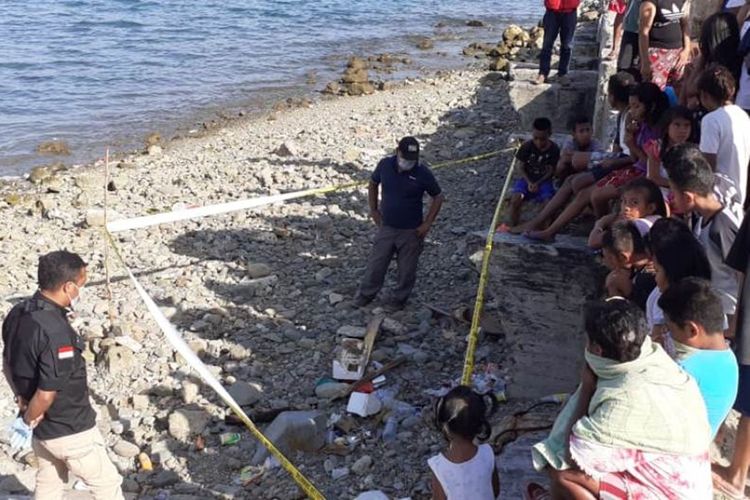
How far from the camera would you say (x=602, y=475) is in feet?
11.2

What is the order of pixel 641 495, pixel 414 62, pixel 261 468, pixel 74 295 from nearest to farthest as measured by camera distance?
pixel 641 495 → pixel 74 295 → pixel 261 468 → pixel 414 62

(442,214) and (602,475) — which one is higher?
(602,475)

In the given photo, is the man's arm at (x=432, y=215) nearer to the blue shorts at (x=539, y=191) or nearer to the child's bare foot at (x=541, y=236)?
the blue shorts at (x=539, y=191)

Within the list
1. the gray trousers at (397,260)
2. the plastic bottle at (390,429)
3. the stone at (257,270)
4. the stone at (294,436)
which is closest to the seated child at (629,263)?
the plastic bottle at (390,429)

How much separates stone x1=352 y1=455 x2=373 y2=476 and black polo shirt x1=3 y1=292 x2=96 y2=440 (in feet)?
6.32

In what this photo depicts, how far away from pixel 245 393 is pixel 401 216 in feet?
7.56

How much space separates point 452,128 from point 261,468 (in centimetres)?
1050

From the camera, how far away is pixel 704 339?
3.71m

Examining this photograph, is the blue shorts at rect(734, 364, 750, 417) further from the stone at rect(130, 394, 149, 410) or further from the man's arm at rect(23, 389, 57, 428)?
the stone at rect(130, 394, 149, 410)

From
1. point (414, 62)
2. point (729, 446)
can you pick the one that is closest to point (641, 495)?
point (729, 446)

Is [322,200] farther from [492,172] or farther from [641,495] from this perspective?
[641,495]

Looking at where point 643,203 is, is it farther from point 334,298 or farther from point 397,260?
point 334,298

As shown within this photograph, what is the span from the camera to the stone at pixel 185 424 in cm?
627

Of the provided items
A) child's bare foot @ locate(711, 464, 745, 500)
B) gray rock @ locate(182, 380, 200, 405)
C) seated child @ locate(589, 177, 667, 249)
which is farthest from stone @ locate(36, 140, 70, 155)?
child's bare foot @ locate(711, 464, 745, 500)
